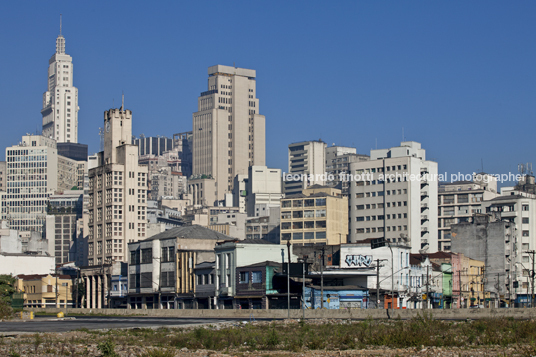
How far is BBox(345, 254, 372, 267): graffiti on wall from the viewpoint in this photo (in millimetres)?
121375

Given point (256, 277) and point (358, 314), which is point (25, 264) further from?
point (358, 314)

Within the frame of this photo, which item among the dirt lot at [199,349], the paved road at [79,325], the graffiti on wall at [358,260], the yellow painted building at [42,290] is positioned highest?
the graffiti on wall at [358,260]

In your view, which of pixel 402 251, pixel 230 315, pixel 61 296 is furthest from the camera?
pixel 61 296

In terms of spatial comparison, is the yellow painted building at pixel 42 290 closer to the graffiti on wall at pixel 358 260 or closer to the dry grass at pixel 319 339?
the graffiti on wall at pixel 358 260

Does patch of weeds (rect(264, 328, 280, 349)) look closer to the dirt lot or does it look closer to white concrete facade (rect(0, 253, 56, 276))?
the dirt lot

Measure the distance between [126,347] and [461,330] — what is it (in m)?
24.1

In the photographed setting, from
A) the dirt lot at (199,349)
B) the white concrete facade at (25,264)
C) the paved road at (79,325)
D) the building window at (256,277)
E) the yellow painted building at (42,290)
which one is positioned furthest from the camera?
the white concrete facade at (25,264)

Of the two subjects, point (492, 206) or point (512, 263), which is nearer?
point (512, 263)

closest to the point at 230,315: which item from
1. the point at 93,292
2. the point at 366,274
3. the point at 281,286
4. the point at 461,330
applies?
the point at 281,286

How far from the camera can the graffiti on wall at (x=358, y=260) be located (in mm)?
121375

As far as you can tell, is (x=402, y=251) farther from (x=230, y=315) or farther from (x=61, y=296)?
(x=61, y=296)

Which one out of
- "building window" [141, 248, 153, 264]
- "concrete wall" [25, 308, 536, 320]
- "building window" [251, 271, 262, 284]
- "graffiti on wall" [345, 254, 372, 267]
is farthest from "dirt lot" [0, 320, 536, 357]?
"building window" [141, 248, 153, 264]

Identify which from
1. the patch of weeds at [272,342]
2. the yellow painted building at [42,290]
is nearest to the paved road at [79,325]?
the patch of weeds at [272,342]

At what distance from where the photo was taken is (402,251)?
405 feet
